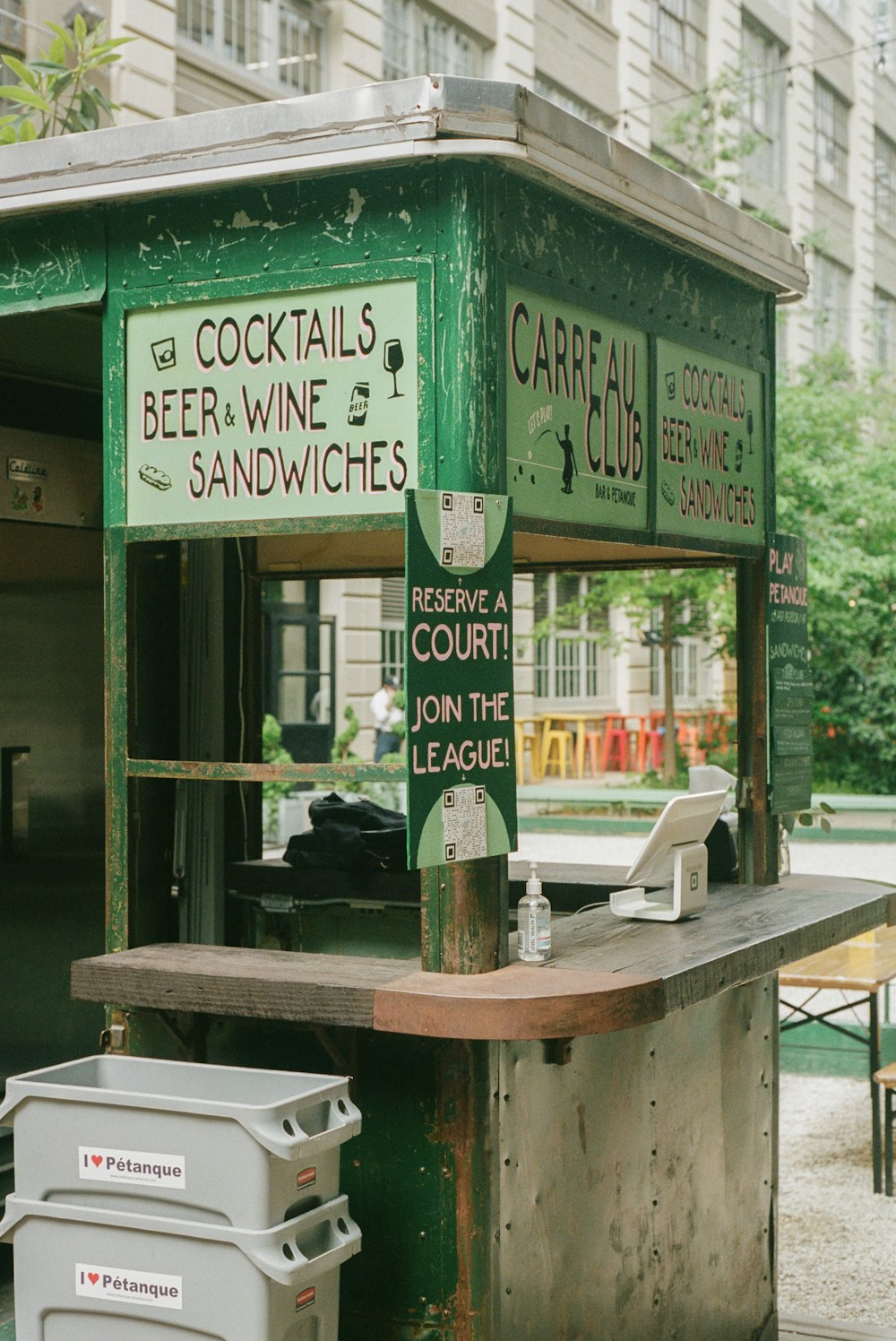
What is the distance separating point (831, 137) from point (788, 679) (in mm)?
29093

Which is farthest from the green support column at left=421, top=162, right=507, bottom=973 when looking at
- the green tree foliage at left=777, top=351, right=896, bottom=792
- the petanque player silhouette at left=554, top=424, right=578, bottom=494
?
the green tree foliage at left=777, top=351, right=896, bottom=792

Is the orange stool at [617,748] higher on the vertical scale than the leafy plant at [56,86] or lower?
lower

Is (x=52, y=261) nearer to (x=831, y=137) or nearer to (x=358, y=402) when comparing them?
(x=358, y=402)

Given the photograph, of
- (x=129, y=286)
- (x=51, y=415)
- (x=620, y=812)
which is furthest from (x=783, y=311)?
(x=129, y=286)

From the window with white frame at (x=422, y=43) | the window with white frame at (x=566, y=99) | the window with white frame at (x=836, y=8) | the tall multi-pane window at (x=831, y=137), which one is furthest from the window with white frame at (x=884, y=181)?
the window with white frame at (x=422, y=43)

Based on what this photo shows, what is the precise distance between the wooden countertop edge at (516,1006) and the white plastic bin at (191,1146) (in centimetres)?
26

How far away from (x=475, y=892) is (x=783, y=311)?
21.5m

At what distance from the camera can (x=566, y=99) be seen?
2338cm

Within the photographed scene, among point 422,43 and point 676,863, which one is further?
point 422,43

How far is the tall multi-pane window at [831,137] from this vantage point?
31.1m

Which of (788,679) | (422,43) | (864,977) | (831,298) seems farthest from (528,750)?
(788,679)

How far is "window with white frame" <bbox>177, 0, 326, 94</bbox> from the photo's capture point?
56.1 ft

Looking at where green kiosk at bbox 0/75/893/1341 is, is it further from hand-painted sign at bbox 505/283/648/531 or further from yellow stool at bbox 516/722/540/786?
yellow stool at bbox 516/722/540/786

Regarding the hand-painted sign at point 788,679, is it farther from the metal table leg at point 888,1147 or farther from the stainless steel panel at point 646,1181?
the metal table leg at point 888,1147
